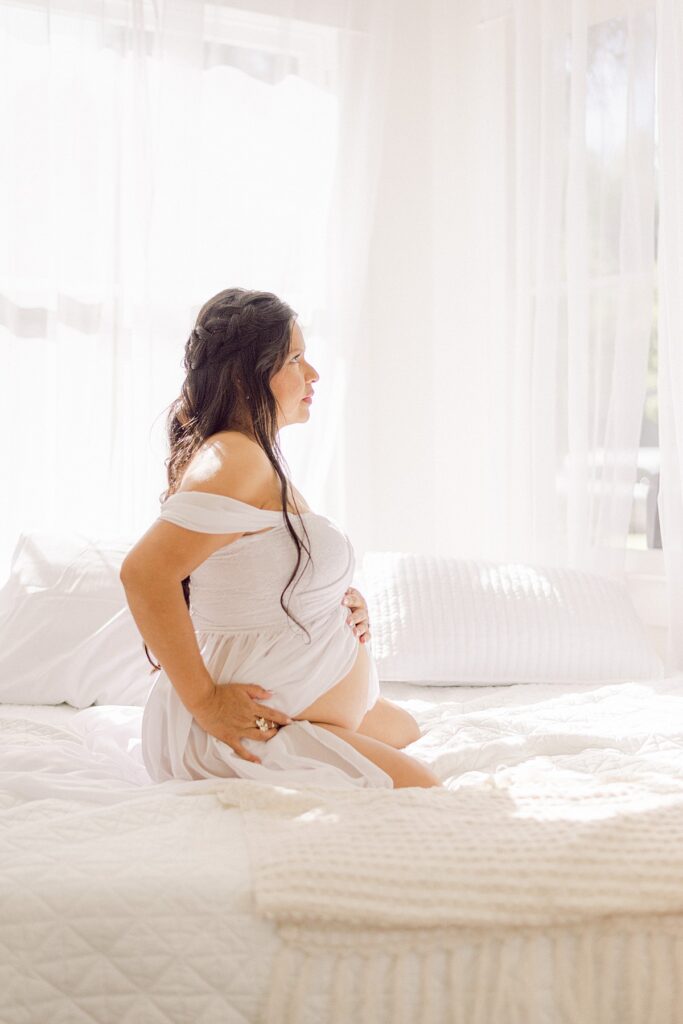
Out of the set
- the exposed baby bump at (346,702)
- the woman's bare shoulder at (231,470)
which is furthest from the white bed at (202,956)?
the woman's bare shoulder at (231,470)

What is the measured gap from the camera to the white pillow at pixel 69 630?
95.3 inches

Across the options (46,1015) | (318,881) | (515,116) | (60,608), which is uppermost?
(515,116)

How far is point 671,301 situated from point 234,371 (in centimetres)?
144

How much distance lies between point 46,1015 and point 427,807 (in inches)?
21.4

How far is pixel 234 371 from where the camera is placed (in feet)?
6.19

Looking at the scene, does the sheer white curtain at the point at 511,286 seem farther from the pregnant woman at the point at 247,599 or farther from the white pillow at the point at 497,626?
the pregnant woman at the point at 247,599

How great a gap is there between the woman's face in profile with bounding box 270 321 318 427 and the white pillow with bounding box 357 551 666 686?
73cm

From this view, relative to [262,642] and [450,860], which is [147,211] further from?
[450,860]

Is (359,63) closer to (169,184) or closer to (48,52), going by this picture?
(169,184)

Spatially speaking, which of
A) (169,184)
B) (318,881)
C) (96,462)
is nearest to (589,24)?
(169,184)

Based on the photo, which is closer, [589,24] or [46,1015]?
[46,1015]

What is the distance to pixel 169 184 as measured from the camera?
3193 millimetres

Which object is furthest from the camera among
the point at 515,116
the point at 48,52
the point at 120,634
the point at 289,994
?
the point at 515,116

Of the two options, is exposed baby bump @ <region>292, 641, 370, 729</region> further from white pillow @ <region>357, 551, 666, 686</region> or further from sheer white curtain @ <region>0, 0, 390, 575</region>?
sheer white curtain @ <region>0, 0, 390, 575</region>
